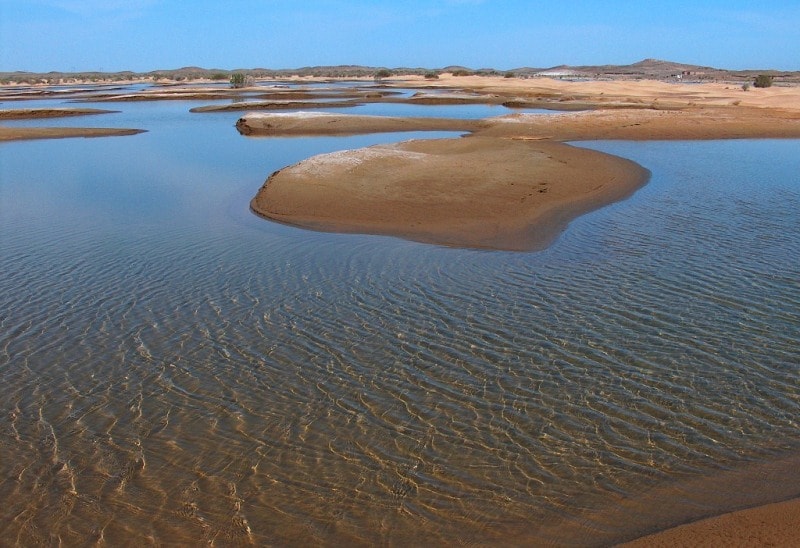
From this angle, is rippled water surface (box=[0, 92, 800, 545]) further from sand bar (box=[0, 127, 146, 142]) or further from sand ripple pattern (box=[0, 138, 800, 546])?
sand bar (box=[0, 127, 146, 142])

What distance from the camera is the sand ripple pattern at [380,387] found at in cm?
545

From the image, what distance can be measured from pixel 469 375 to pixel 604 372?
159cm

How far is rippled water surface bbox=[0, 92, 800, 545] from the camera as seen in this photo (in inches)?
213

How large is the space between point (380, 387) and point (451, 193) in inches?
395

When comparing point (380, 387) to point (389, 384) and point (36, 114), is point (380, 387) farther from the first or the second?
point (36, 114)

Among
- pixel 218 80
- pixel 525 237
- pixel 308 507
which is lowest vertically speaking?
pixel 308 507

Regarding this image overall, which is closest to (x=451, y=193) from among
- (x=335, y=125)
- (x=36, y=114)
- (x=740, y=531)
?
(x=740, y=531)

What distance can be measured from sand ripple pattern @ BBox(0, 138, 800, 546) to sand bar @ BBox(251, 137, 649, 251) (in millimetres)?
1725

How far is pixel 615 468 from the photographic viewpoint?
5.81 metres

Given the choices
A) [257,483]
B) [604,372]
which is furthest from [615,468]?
[257,483]

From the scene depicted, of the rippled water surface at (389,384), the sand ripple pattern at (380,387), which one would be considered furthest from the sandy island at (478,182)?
the sand ripple pattern at (380,387)

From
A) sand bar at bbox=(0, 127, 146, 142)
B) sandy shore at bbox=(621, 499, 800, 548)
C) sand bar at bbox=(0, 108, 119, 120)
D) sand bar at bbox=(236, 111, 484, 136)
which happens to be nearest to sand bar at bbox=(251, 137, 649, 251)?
sandy shore at bbox=(621, 499, 800, 548)

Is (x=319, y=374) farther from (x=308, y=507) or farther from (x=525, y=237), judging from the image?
(x=525, y=237)

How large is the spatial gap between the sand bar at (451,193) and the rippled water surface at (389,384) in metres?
1.04
